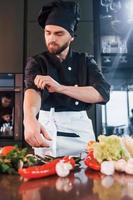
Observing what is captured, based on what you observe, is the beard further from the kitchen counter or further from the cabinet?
the cabinet

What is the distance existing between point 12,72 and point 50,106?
107 cm

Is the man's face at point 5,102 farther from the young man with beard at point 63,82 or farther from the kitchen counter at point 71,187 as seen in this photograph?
the kitchen counter at point 71,187

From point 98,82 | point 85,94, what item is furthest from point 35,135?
point 98,82

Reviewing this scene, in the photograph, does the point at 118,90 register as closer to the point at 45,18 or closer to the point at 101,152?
the point at 45,18

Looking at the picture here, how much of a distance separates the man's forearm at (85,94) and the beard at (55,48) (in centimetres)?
16

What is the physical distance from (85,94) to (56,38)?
0.84 ft

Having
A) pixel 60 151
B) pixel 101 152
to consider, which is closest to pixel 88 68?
pixel 60 151

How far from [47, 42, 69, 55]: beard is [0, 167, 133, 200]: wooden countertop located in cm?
58

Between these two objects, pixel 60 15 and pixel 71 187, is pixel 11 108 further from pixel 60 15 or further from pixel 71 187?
pixel 71 187

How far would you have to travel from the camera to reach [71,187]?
580mm

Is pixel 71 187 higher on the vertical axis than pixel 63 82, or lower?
lower

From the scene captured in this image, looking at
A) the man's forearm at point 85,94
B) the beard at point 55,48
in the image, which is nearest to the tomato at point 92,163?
the man's forearm at point 85,94

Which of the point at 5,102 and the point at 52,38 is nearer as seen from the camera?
the point at 52,38

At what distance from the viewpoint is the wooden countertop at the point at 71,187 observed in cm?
51
